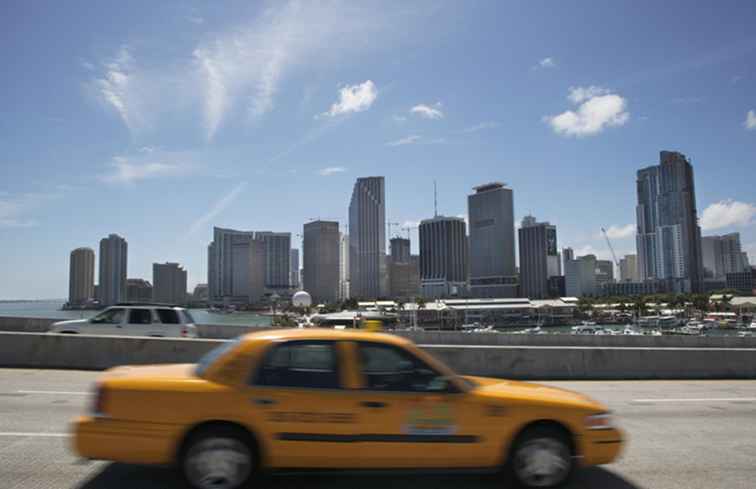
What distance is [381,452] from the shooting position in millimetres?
4902

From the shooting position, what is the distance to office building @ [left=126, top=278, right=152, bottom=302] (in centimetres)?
18196

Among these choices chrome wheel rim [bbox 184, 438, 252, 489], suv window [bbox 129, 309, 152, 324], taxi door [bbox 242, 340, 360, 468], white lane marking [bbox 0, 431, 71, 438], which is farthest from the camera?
suv window [bbox 129, 309, 152, 324]

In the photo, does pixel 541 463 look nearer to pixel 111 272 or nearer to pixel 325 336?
pixel 325 336

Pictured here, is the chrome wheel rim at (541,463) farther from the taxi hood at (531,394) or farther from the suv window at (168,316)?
the suv window at (168,316)

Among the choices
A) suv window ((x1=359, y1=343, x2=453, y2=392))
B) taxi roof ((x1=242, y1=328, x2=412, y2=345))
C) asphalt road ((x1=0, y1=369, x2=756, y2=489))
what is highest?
taxi roof ((x1=242, y1=328, x2=412, y2=345))

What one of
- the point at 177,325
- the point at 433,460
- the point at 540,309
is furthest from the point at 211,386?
the point at 540,309

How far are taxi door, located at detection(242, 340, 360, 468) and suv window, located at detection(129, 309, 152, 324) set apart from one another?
1304 centimetres

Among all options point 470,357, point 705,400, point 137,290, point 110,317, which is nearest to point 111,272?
point 137,290

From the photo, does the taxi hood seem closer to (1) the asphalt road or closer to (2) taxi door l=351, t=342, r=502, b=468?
(2) taxi door l=351, t=342, r=502, b=468

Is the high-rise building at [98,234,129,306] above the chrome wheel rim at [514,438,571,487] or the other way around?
above

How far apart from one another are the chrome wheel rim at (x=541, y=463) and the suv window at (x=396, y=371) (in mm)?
927

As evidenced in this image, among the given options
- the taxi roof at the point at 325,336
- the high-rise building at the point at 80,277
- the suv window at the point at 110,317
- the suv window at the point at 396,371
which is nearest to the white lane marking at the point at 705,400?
the suv window at the point at 396,371

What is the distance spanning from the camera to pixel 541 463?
5.07 m

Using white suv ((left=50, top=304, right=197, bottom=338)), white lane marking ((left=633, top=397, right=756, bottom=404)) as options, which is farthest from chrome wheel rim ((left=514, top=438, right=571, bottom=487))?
white suv ((left=50, top=304, right=197, bottom=338))
